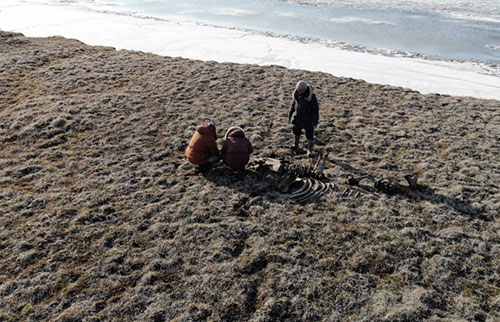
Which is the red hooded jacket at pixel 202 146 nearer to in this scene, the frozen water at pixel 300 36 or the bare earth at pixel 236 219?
the bare earth at pixel 236 219

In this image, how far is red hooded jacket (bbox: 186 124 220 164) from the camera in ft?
31.2

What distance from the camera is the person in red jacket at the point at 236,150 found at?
9391mm

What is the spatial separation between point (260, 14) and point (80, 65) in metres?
30.5

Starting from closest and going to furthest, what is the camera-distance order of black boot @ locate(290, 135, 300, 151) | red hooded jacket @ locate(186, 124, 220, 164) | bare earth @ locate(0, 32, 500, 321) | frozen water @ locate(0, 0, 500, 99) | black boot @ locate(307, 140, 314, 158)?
bare earth @ locate(0, 32, 500, 321), red hooded jacket @ locate(186, 124, 220, 164), black boot @ locate(307, 140, 314, 158), black boot @ locate(290, 135, 300, 151), frozen water @ locate(0, 0, 500, 99)

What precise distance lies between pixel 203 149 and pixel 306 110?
3203 millimetres

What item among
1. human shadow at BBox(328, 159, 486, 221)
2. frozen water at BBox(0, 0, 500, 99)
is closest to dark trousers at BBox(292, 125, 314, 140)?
human shadow at BBox(328, 159, 486, 221)

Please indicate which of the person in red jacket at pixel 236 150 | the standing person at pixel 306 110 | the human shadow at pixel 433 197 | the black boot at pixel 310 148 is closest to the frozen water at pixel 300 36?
the black boot at pixel 310 148

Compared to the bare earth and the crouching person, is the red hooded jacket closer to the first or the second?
the crouching person

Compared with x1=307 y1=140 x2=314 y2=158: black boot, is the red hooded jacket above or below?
above

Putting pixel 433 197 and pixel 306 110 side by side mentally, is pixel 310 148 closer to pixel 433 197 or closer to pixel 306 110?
pixel 306 110

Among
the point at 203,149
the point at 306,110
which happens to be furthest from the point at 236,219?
the point at 306,110

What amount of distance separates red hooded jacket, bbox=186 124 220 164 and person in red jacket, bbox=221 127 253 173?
0.38 meters

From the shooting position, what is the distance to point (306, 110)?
10508 millimetres

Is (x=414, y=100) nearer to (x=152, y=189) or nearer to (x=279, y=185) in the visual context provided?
(x=279, y=185)
